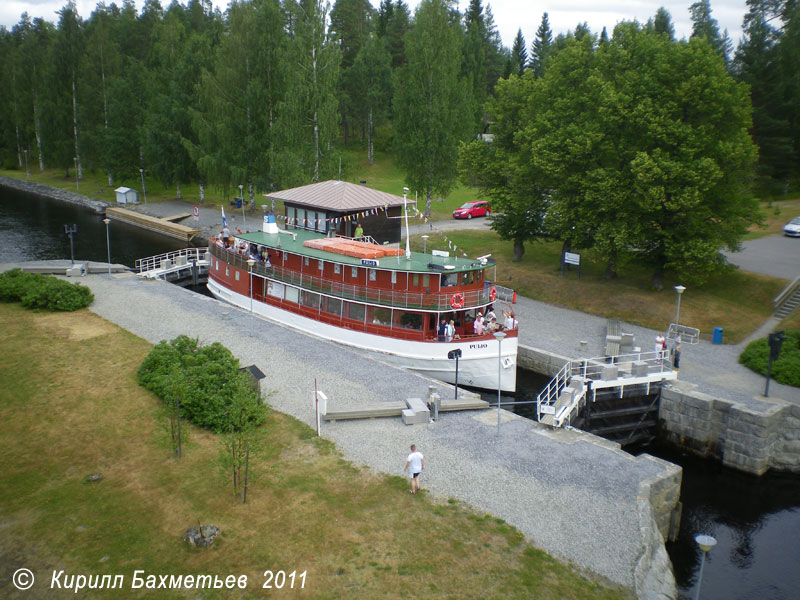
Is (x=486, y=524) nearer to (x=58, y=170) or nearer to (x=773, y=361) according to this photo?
(x=773, y=361)

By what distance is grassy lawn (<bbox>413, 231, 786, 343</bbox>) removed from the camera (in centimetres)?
3416

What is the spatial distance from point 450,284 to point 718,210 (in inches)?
660

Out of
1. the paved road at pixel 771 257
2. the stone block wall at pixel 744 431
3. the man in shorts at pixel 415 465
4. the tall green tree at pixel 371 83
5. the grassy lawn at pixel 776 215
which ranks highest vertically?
the tall green tree at pixel 371 83

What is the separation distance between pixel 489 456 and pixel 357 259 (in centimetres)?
1454

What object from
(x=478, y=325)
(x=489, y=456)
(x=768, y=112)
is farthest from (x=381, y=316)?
(x=768, y=112)

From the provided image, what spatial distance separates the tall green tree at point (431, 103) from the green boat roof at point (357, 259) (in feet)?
69.4

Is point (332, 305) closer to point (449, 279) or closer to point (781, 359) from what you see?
point (449, 279)

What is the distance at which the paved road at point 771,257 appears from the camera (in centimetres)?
3931

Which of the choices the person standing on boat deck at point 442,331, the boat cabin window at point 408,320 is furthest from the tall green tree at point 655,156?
the boat cabin window at point 408,320

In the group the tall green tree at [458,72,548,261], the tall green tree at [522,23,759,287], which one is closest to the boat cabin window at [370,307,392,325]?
the tall green tree at [522,23,759,287]

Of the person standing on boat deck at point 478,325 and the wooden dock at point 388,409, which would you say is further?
the person standing on boat deck at point 478,325

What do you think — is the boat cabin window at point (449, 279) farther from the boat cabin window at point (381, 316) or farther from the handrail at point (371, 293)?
the boat cabin window at point (381, 316)

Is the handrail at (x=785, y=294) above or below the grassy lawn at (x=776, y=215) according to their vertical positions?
below

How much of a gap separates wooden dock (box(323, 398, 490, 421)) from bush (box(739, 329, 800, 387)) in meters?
13.1
